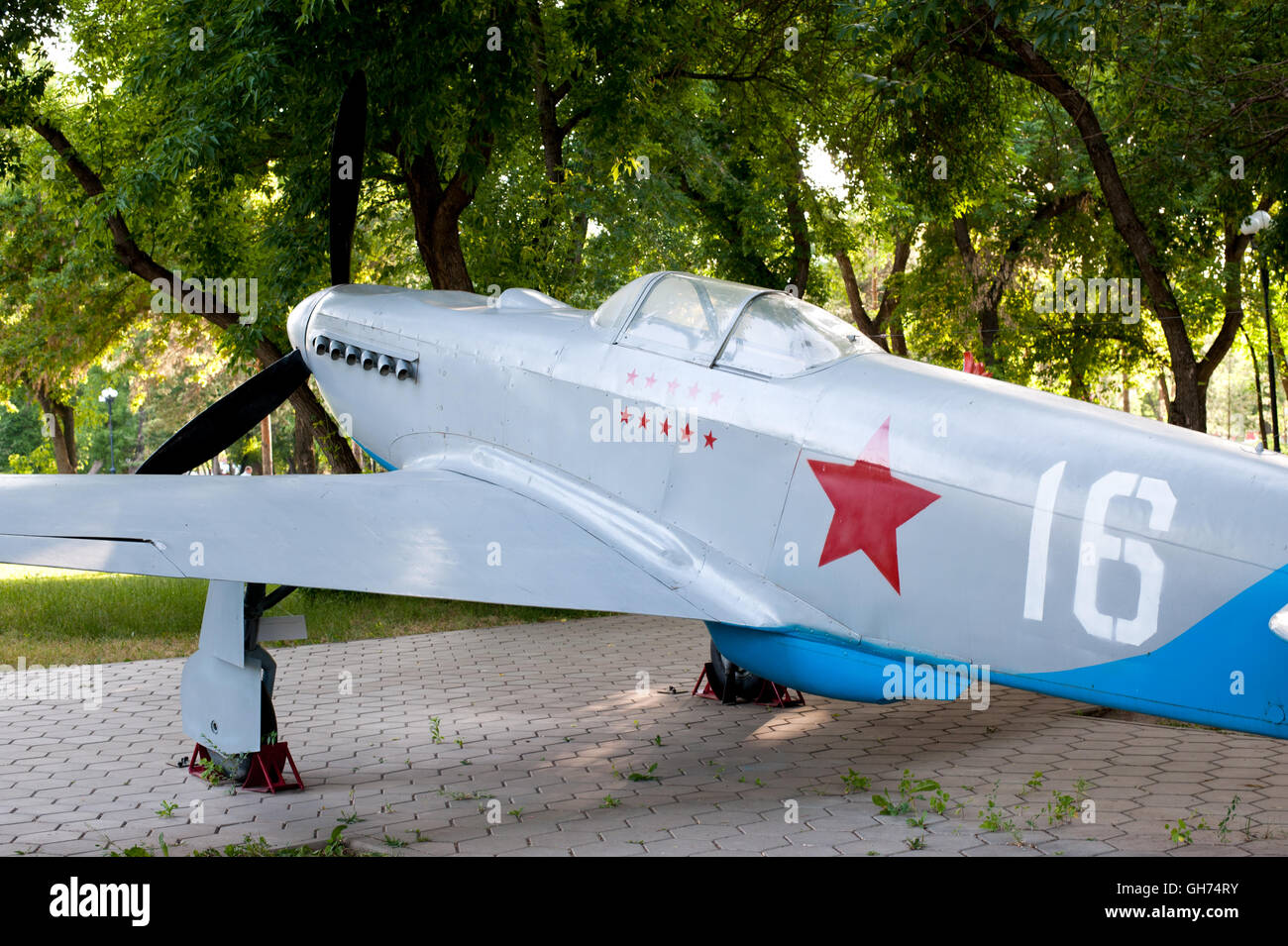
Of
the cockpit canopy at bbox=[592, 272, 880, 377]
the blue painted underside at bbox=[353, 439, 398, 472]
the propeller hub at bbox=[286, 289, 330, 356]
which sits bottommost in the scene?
the blue painted underside at bbox=[353, 439, 398, 472]

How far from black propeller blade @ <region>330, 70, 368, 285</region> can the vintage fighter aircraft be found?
2.90 m

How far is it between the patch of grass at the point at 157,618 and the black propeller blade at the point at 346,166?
166 inches

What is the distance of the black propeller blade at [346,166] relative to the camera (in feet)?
31.7

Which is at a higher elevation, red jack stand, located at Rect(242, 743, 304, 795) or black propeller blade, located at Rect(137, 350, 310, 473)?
black propeller blade, located at Rect(137, 350, 310, 473)

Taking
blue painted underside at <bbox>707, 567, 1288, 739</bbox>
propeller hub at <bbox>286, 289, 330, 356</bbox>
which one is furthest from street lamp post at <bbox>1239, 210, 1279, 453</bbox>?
propeller hub at <bbox>286, 289, 330, 356</bbox>

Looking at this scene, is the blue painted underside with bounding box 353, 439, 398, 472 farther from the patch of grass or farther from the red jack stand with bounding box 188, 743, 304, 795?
the patch of grass

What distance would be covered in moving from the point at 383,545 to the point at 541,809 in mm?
1709

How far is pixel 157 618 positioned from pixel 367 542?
8928 millimetres

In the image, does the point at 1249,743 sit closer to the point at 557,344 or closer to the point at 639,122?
the point at 557,344

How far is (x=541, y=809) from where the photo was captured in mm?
5973

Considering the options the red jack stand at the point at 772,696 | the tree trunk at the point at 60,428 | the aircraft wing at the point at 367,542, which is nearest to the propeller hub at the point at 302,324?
the aircraft wing at the point at 367,542

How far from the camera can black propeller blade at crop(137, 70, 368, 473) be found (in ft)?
27.3

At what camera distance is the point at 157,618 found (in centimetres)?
1329

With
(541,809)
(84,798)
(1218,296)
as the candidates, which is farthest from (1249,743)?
(1218,296)
